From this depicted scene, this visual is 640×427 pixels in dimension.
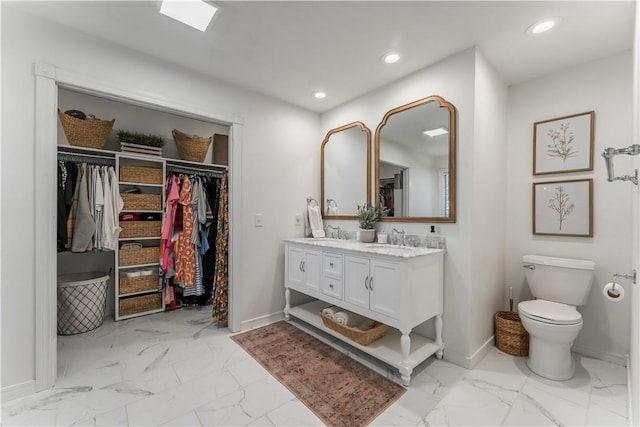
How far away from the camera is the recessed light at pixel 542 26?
5.75 feet

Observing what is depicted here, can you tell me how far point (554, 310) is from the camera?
6.51 ft

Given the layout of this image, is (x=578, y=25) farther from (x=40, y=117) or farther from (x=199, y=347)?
(x=199, y=347)

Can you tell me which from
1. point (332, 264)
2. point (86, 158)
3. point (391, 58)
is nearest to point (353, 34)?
point (391, 58)

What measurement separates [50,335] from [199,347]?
996 mm

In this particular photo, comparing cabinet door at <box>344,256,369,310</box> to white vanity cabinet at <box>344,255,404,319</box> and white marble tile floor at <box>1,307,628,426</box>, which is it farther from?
white marble tile floor at <box>1,307,628,426</box>

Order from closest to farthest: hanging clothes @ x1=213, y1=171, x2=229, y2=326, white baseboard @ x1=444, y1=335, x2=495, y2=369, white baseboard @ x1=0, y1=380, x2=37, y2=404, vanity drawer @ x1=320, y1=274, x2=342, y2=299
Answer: white baseboard @ x1=0, y1=380, x2=37, y2=404 < white baseboard @ x1=444, y1=335, x2=495, y2=369 < vanity drawer @ x1=320, y1=274, x2=342, y2=299 < hanging clothes @ x1=213, y1=171, x2=229, y2=326

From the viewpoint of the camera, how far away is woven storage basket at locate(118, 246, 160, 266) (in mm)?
2922

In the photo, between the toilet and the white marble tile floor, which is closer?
the white marble tile floor

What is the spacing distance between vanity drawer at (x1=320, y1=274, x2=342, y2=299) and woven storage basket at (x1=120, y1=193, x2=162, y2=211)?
2.11m

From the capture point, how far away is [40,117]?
5.70 ft

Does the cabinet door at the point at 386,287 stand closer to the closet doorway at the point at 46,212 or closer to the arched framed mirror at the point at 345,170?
the arched framed mirror at the point at 345,170

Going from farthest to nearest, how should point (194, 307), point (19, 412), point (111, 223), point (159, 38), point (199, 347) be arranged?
point (194, 307) → point (111, 223) → point (199, 347) → point (159, 38) → point (19, 412)

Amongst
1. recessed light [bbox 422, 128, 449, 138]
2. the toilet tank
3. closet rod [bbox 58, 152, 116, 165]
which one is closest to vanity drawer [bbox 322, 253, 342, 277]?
recessed light [bbox 422, 128, 449, 138]

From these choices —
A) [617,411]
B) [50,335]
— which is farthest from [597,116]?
[50,335]
